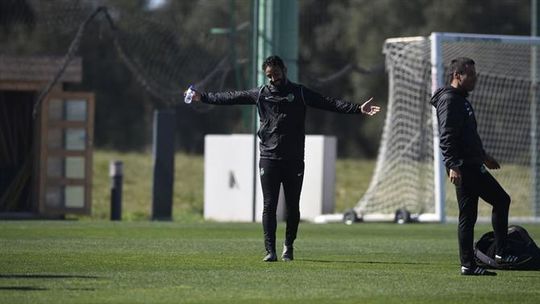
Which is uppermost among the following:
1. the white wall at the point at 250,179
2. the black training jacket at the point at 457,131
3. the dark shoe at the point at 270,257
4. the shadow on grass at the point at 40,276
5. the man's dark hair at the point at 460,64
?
the man's dark hair at the point at 460,64

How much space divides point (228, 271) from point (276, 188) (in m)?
1.88

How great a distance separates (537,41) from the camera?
88.3 feet

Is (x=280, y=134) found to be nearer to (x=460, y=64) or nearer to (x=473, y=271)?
(x=460, y=64)

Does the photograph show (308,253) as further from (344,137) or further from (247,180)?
(344,137)

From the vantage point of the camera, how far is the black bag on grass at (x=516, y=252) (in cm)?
1388

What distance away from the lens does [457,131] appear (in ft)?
42.5

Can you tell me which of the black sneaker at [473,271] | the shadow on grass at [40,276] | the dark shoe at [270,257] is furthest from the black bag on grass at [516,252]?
the shadow on grass at [40,276]

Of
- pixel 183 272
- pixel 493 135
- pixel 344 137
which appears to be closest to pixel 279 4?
pixel 493 135

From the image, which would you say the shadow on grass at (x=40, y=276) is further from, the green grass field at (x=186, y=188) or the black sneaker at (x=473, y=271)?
the green grass field at (x=186, y=188)

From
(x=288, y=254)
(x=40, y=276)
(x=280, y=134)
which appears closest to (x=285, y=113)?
(x=280, y=134)

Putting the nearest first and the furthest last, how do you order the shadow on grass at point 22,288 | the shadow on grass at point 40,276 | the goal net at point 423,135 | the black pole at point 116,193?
the shadow on grass at point 22,288, the shadow on grass at point 40,276, the goal net at point 423,135, the black pole at point 116,193

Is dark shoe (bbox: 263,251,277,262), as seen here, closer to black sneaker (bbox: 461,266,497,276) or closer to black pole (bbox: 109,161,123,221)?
black sneaker (bbox: 461,266,497,276)

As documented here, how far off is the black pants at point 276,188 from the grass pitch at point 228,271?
32 centimetres

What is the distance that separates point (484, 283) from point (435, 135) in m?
13.7
